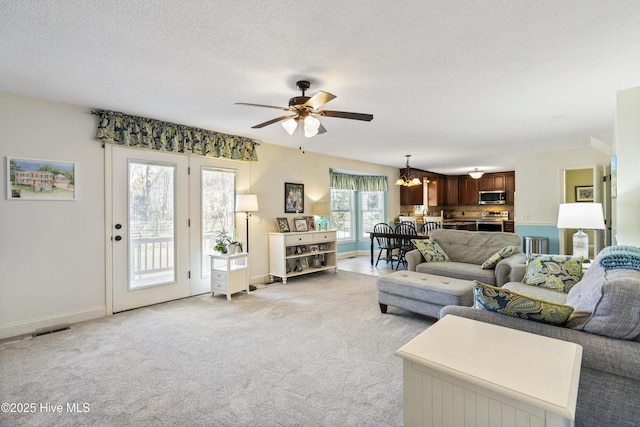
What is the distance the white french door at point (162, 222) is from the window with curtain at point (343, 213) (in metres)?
3.59

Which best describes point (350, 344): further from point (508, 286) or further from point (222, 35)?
point (222, 35)

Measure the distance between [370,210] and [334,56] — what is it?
637cm

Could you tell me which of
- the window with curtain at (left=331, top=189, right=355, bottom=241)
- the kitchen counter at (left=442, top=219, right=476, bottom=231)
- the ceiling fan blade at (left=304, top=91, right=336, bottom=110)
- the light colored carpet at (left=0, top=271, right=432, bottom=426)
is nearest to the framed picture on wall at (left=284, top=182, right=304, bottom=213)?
the window with curtain at (left=331, top=189, right=355, bottom=241)

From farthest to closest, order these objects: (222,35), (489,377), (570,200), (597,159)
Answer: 1. (570,200)
2. (597,159)
3. (222,35)
4. (489,377)

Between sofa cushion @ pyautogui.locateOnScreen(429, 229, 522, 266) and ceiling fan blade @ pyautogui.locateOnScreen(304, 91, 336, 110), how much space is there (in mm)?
3098

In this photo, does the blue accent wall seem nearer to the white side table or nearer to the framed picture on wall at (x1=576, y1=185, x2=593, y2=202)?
the framed picture on wall at (x1=576, y1=185, x2=593, y2=202)

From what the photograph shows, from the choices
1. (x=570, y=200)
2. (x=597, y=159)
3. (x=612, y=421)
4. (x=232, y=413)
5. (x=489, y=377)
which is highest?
(x=597, y=159)

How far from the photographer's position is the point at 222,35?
2029 millimetres

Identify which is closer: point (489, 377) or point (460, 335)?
point (489, 377)

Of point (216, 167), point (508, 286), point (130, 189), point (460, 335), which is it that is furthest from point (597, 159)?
point (130, 189)

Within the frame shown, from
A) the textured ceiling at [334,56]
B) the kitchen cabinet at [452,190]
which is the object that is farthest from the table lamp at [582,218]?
the kitchen cabinet at [452,190]

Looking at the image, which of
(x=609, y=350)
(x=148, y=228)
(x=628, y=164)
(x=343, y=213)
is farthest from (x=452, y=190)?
(x=609, y=350)

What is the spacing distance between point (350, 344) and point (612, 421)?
177 cm

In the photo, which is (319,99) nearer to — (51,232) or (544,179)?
(51,232)
